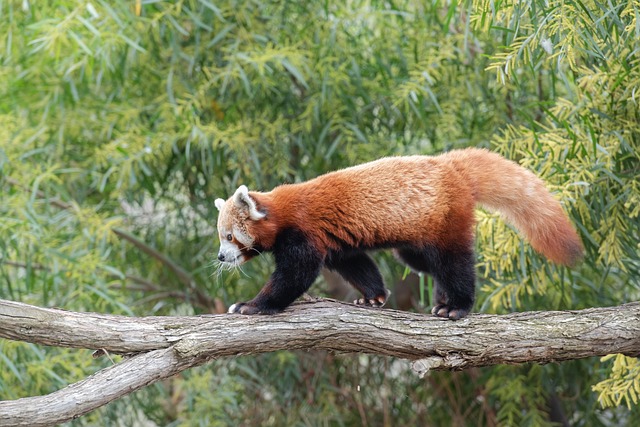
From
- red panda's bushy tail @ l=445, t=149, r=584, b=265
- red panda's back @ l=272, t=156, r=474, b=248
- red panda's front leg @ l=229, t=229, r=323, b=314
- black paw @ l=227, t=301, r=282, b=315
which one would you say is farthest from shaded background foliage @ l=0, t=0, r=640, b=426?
black paw @ l=227, t=301, r=282, b=315

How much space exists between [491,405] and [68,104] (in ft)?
8.60

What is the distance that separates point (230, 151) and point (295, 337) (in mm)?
1745

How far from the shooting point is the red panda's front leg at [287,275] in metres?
2.41

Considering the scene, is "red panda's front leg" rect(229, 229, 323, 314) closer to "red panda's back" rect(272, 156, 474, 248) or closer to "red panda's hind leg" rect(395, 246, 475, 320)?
"red panda's back" rect(272, 156, 474, 248)

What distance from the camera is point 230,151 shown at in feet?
12.8

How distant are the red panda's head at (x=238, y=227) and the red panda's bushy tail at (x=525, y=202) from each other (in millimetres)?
671

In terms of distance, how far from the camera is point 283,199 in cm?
263

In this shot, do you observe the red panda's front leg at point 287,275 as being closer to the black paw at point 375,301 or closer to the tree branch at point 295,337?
the tree branch at point 295,337

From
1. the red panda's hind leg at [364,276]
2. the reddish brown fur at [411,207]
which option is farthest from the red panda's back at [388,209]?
the red panda's hind leg at [364,276]

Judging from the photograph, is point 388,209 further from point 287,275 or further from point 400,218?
point 287,275

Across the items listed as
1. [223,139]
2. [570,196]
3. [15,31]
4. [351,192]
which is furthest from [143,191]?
[570,196]

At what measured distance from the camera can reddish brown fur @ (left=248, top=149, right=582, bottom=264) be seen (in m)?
2.56

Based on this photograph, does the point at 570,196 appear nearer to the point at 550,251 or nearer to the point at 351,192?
the point at 550,251

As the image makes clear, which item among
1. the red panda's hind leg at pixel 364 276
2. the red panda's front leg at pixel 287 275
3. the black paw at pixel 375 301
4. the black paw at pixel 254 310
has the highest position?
the red panda's front leg at pixel 287 275
